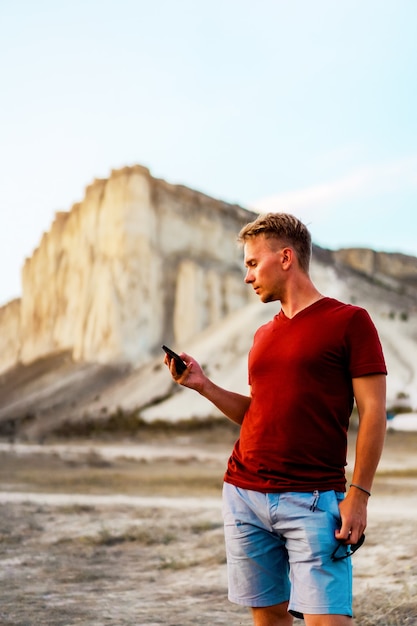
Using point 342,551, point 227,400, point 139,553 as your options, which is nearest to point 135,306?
point 139,553

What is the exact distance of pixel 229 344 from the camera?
48.5 metres

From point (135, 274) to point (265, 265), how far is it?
54.5 m

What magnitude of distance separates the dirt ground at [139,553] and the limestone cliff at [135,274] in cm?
3610

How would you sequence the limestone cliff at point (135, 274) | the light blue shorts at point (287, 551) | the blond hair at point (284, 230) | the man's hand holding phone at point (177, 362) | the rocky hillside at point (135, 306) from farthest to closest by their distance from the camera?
the limestone cliff at point (135, 274) → the rocky hillside at point (135, 306) → the man's hand holding phone at point (177, 362) → the blond hair at point (284, 230) → the light blue shorts at point (287, 551)

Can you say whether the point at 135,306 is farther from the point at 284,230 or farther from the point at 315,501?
the point at 315,501

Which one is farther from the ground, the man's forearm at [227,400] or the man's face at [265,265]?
the man's face at [265,265]

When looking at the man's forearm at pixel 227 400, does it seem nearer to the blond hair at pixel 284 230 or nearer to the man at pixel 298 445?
the man at pixel 298 445

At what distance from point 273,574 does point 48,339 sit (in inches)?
2424

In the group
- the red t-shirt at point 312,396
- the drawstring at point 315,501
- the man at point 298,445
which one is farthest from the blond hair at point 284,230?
the drawstring at point 315,501

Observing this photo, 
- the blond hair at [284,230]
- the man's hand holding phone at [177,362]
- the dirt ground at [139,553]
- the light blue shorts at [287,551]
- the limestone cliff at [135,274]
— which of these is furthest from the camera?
the limestone cliff at [135,274]

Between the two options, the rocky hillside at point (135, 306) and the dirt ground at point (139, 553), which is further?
the rocky hillside at point (135, 306)

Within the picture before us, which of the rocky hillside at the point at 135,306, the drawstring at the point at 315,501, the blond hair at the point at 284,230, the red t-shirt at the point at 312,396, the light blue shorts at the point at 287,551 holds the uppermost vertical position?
the rocky hillside at the point at 135,306

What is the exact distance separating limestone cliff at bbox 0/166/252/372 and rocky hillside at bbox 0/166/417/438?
0.08 m

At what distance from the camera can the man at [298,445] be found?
9.60 feet
